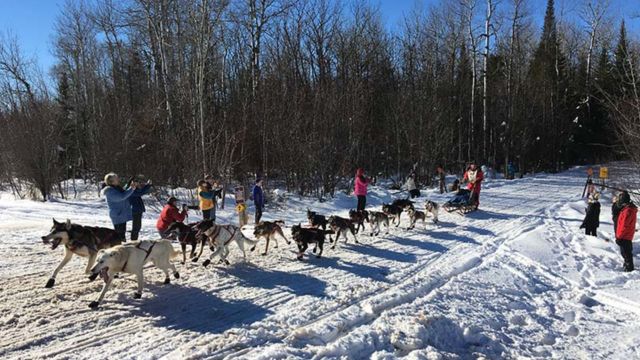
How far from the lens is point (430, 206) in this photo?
1333 centimetres

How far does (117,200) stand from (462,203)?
10894 millimetres

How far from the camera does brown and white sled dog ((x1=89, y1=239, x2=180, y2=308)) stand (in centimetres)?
604

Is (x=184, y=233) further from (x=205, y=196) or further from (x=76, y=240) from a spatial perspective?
(x=205, y=196)

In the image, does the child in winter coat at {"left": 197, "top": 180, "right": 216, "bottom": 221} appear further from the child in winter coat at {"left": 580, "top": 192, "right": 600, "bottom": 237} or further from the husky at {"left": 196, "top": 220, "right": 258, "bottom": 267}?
the child in winter coat at {"left": 580, "top": 192, "right": 600, "bottom": 237}

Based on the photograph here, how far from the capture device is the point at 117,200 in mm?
8438

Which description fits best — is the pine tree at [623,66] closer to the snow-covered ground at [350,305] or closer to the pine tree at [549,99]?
the pine tree at [549,99]

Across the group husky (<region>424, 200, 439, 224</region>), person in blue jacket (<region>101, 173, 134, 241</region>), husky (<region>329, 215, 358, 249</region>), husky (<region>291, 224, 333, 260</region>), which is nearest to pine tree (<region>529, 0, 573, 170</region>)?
husky (<region>424, 200, 439, 224</region>)

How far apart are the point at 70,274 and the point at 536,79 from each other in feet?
134

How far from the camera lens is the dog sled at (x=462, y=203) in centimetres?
1507

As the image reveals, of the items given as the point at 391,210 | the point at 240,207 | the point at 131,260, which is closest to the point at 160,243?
the point at 131,260

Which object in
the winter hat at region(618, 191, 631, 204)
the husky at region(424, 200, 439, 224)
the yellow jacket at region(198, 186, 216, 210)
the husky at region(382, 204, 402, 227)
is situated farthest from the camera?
the husky at region(424, 200, 439, 224)

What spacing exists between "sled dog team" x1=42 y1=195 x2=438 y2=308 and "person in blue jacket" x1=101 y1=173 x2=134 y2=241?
0.84 metres

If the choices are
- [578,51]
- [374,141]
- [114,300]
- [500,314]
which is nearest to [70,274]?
[114,300]

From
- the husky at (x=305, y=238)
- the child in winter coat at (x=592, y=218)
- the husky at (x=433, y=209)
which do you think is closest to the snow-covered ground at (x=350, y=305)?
the husky at (x=305, y=238)
